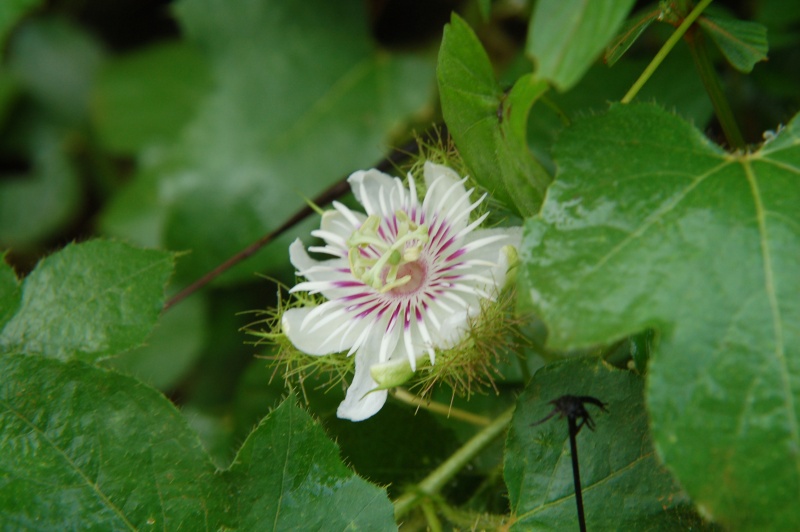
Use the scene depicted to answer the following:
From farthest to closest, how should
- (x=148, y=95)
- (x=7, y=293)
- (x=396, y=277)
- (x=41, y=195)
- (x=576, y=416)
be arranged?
→ 1. (x=41, y=195)
2. (x=148, y=95)
3. (x=7, y=293)
4. (x=396, y=277)
5. (x=576, y=416)

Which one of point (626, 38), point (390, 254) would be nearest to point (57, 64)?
point (390, 254)

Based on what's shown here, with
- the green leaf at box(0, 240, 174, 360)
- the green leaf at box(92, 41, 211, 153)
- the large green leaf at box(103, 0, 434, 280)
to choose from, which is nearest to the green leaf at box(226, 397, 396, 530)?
the green leaf at box(0, 240, 174, 360)

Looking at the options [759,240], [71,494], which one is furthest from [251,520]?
[759,240]

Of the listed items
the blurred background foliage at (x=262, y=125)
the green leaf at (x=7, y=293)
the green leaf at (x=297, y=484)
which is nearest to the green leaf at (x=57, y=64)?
the blurred background foliage at (x=262, y=125)

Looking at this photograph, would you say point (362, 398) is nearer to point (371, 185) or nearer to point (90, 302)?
point (371, 185)

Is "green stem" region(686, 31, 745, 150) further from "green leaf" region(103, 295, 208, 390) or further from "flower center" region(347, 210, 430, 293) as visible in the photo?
"green leaf" region(103, 295, 208, 390)

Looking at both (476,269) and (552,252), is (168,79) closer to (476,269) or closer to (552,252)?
(476,269)

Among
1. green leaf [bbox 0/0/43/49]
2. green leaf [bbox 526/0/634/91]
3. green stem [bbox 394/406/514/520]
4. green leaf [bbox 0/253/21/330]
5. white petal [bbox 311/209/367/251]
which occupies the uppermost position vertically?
green leaf [bbox 0/0/43/49]
